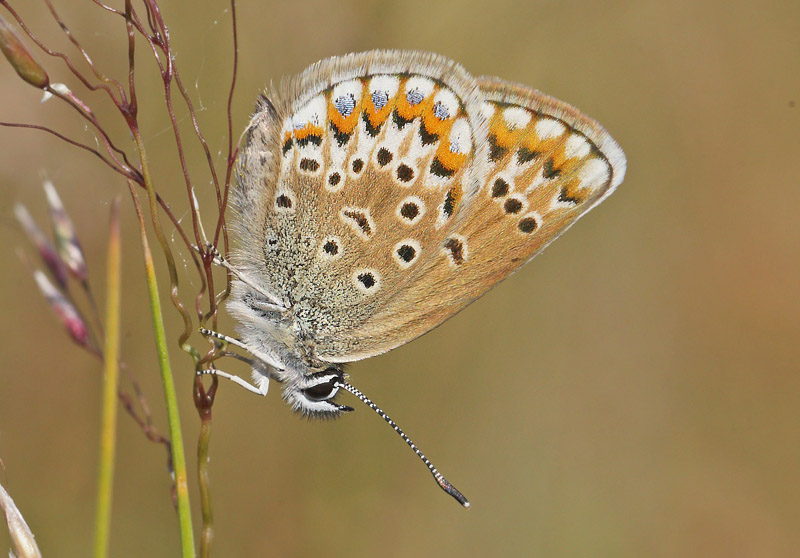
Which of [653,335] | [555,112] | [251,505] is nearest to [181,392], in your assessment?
[251,505]

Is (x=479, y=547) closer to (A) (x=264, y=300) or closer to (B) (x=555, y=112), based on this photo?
(A) (x=264, y=300)

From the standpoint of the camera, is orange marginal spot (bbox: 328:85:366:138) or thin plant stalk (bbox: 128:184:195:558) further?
orange marginal spot (bbox: 328:85:366:138)

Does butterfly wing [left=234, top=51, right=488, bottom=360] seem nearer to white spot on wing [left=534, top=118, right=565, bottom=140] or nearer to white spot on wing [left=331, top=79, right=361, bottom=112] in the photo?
white spot on wing [left=331, top=79, right=361, bottom=112]

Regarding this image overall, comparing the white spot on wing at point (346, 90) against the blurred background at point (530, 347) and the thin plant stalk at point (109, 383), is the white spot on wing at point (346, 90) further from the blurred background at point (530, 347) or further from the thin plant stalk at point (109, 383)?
the thin plant stalk at point (109, 383)

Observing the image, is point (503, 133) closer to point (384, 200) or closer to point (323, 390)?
point (384, 200)

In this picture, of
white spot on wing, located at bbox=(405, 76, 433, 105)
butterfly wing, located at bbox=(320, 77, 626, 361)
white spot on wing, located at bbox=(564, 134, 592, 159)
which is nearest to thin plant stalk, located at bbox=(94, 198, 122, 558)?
butterfly wing, located at bbox=(320, 77, 626, 361)

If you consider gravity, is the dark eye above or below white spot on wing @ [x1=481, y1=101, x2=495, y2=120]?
below
